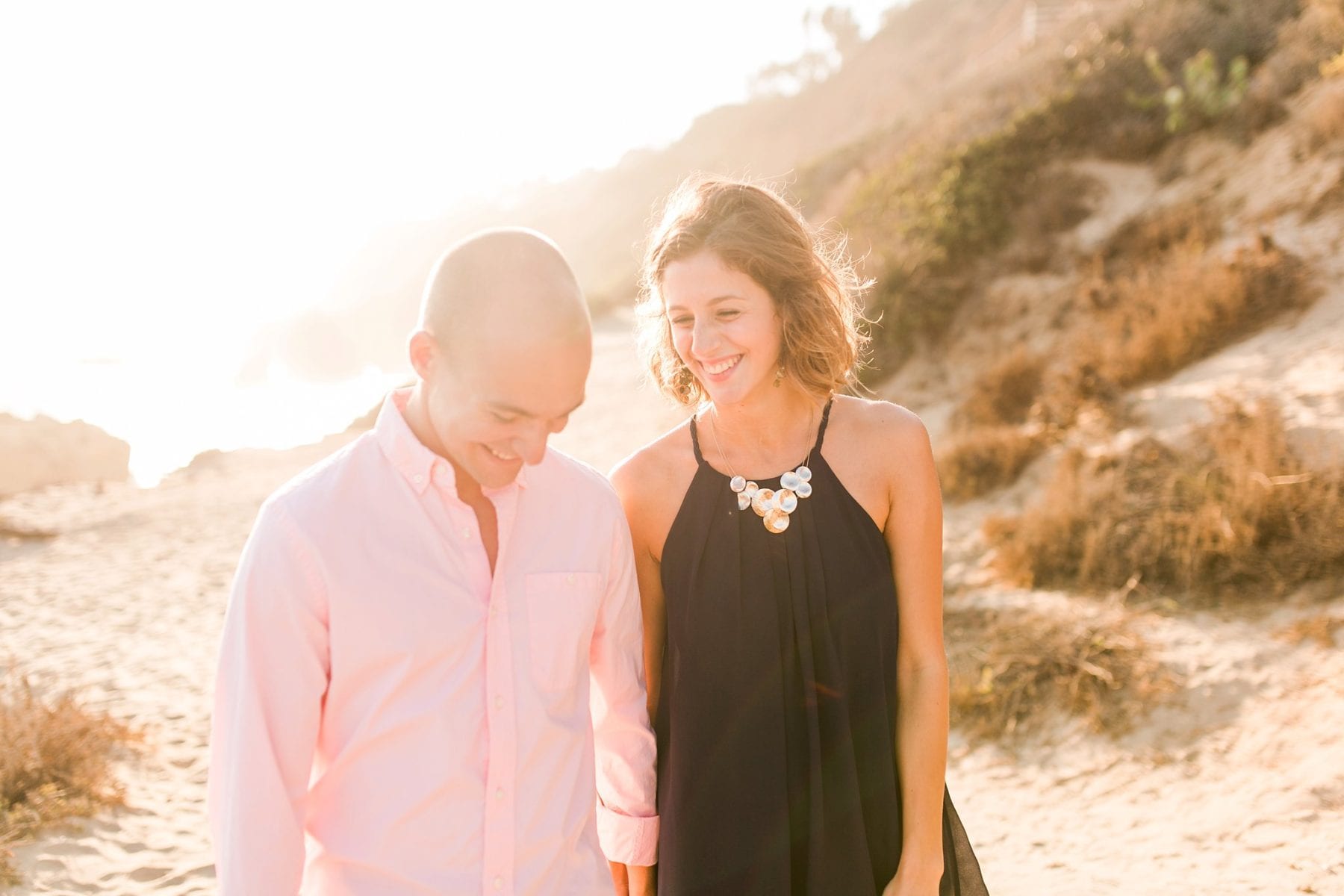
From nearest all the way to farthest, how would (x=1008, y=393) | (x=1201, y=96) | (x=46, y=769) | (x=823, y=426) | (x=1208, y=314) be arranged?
(x=823, y=426), (x=46, y=769), (x=1208, y=314), (x=1008, y=393), (x=1201, y=96)

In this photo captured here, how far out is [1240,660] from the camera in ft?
17.4

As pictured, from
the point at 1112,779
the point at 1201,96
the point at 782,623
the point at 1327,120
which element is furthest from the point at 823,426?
the point at 1201,96

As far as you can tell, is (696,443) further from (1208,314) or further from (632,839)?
(1208,314)

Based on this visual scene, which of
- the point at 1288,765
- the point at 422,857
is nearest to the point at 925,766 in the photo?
the point at 422,857

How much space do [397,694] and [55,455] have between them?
65.5 ft

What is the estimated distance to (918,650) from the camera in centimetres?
233

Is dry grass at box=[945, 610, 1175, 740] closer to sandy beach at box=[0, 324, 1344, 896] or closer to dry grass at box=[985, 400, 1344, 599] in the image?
sandy beach at box=[0, 324, 1344, 896]

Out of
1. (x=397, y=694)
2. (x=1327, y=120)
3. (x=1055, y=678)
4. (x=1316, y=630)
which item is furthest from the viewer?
(x=1327, y=120)

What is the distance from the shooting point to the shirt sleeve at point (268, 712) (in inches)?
62.4

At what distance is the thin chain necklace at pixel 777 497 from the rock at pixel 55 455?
18.0 meters

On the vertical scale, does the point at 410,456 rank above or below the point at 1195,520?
above

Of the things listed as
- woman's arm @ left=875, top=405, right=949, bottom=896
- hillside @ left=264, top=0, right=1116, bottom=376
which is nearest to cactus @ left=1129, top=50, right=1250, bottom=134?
hillside @ left=264, top=0, right=1116, bottom=376

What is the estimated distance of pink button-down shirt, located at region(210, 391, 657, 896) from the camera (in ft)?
5.29

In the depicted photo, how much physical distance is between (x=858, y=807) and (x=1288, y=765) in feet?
11.2
